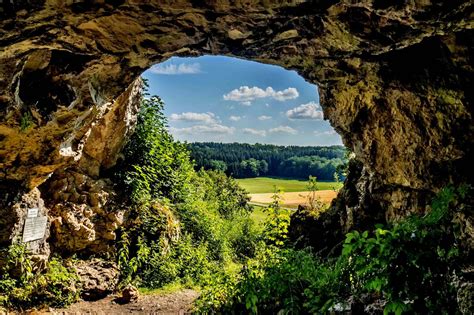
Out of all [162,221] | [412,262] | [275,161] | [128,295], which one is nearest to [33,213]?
[128,295]

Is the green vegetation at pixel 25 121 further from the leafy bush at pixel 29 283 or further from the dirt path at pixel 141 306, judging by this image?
the dirt path at pixel 141 306

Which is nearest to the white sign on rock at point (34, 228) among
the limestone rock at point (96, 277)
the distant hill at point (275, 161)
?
the limestone rock at point (96, 277)

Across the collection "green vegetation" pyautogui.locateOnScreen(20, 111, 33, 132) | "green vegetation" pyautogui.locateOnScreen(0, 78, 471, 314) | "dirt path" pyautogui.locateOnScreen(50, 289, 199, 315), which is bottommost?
"dirt path" pyautogui.locateOnScreen(50, 289, 199, 315)

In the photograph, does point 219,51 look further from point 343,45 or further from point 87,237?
point 87,237

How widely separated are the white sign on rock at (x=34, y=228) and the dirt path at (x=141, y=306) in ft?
6.47

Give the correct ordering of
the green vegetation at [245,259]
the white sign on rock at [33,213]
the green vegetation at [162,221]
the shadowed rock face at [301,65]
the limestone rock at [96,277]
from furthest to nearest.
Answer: the green vegetation at [162,221] < the limestone rock at [96,277] < the white sign on rock at [33,213] < the shadowed rock face at [301,65] < the green vegetation at [245,259]

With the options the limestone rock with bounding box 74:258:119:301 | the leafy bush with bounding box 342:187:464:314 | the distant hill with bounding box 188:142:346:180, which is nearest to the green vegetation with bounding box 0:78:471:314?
the leafy bush with bounding box 342:187:464:314

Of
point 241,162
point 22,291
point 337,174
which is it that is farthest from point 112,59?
point 241,162

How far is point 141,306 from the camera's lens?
31.2ft

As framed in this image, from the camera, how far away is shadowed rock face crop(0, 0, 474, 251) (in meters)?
3.80

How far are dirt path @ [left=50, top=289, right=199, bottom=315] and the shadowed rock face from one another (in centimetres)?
263

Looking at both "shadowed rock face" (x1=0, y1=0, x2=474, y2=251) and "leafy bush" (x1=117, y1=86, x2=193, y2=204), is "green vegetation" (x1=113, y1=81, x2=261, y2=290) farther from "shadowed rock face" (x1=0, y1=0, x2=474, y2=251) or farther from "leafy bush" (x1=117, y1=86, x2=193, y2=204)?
"shadowed rock face" (x1=0, y1=0, x2=474, y2=251)

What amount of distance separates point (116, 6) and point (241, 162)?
322ft

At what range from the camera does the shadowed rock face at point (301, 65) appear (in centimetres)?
380
